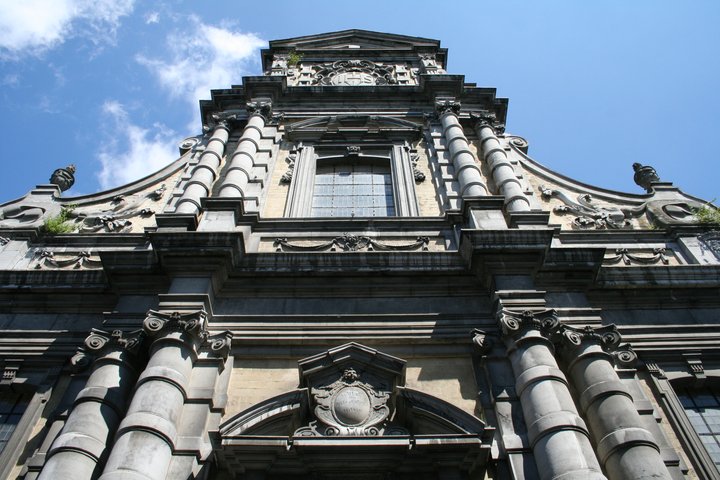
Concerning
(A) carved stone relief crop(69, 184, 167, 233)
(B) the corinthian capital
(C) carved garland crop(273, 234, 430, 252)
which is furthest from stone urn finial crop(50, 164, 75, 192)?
(B) the corinthian capital

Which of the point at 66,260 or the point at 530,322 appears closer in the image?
the point at 530,322

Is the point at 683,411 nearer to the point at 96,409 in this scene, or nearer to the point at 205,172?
the point at 96,409

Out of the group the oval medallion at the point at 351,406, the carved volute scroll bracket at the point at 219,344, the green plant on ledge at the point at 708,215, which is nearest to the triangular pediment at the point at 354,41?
the green plant on ledge at the point at 708,215

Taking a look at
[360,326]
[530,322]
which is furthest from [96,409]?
[530,322]

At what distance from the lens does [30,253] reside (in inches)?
442

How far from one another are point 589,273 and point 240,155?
24.8ft

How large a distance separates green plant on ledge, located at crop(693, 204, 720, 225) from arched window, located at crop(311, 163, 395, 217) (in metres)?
5.78

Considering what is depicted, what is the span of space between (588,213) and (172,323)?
27.1 ft

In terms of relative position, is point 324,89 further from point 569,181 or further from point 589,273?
A: point 589,273

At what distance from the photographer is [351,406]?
7.82 metres

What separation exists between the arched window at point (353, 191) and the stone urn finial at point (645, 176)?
17.7 feet

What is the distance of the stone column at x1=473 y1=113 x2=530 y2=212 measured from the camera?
38.3ft

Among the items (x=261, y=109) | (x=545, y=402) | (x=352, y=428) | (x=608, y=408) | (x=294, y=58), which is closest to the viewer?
(x=545, y=402)

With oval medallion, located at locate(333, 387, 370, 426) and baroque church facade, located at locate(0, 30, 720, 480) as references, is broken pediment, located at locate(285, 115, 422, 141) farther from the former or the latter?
oval medallion, located at locate(333, 387, 370, 426)
